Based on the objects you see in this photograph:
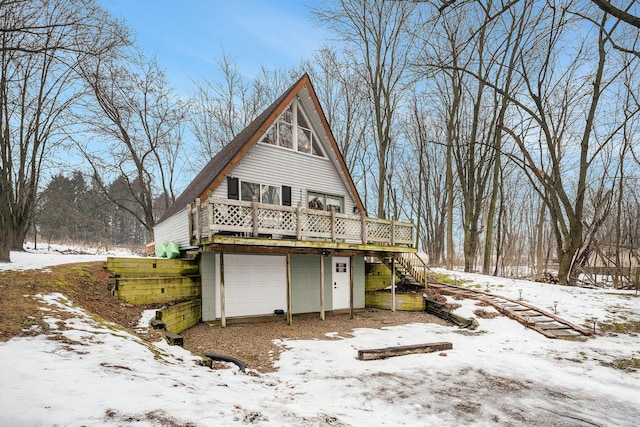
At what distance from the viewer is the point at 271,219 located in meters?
10.9

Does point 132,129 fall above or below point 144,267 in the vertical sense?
above

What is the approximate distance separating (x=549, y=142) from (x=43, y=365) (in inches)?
824

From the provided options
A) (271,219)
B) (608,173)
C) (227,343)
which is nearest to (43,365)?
(227,343)

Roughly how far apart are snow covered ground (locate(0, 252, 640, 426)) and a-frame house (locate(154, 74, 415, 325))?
381 cm

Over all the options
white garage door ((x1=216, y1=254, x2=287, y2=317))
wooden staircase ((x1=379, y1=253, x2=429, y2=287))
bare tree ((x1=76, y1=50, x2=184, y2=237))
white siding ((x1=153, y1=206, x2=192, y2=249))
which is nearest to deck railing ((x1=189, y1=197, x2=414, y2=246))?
white garage door ((x1=216, y1=254, x2=287, y2=317))

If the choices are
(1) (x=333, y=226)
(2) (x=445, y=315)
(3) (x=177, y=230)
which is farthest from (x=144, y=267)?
Result: (2) (x=445, y=315)

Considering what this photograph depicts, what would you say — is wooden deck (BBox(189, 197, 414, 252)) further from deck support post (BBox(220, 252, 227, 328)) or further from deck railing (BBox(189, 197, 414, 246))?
Result: deck support post (BBox(220, 252, 227, 328))

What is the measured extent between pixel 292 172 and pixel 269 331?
6.64 meters

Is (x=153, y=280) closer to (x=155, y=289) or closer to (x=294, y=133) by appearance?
(x=155, y=289)

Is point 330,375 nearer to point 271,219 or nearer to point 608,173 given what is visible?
point 271,219

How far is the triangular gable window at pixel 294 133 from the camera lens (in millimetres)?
13469

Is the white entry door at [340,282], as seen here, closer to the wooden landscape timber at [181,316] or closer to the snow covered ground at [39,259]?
the wooden landscape timber at [181,316]

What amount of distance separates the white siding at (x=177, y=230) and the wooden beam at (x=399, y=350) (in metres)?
7.46

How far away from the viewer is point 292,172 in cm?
1376
